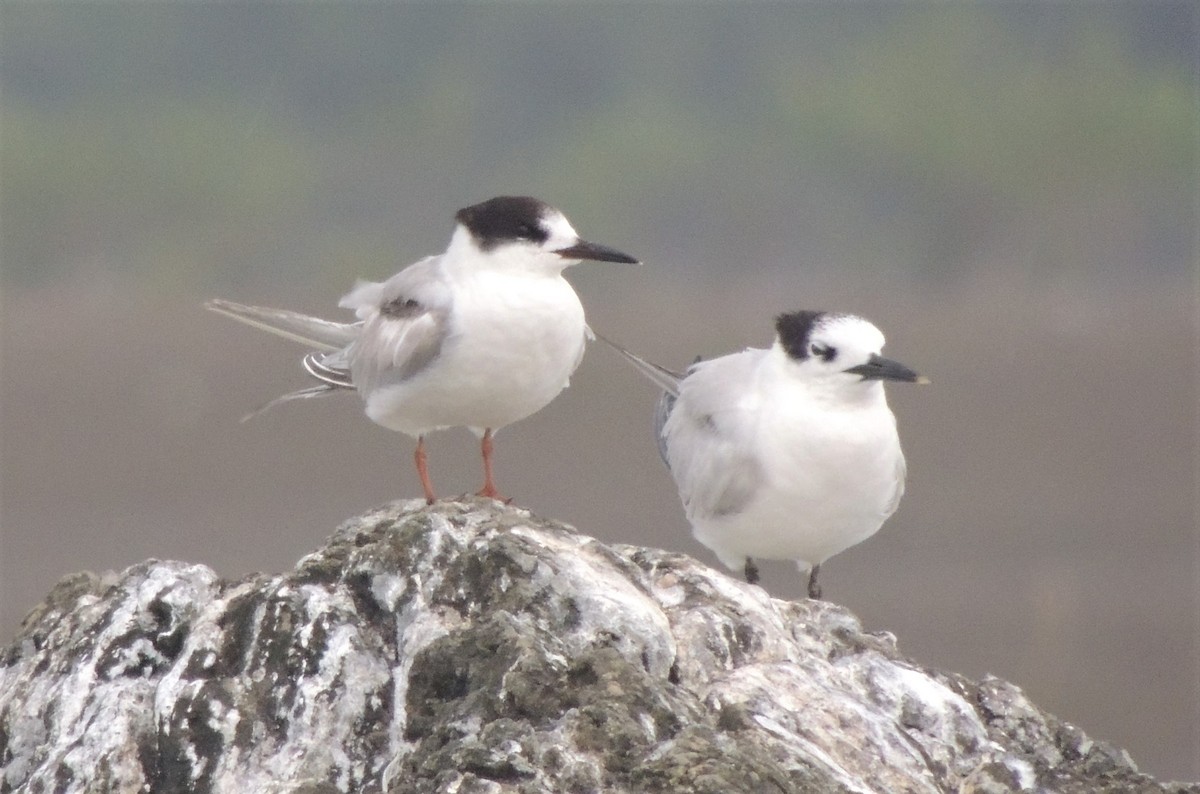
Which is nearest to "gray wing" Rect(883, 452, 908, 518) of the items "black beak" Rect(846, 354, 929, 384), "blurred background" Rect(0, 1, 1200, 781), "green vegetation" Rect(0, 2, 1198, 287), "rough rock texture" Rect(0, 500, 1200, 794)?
"black beak" Rect(846, 354, 929, 384)

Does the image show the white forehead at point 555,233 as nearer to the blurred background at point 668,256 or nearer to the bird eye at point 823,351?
the bird eye at point 823,351

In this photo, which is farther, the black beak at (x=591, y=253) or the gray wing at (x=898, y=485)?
the gray wing at (x=898, y=485)

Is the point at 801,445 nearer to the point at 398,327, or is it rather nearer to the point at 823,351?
the point at 823,351

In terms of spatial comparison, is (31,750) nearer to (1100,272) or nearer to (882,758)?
(882,758)

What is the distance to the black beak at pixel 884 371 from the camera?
6.50 meters

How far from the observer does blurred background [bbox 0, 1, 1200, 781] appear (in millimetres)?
16438

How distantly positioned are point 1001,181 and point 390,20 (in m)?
15.3

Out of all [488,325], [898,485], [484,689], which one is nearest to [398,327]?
[488,325]

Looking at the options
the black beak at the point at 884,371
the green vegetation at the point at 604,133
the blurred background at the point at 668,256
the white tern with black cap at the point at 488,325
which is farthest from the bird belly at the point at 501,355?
the green vegetation at the point at 604,133

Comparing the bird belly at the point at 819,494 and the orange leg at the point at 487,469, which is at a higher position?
the orange leg at the point at 487,469

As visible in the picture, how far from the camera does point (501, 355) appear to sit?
6.25 metres

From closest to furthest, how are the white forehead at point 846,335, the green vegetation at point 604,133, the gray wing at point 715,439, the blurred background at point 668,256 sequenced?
the white forehead at point 846,335, the gray wing at point 715,439, the blurred background at point 668,256, the green vegetation at point 604,133

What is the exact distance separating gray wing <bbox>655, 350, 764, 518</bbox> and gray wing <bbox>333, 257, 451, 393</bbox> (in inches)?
37.6

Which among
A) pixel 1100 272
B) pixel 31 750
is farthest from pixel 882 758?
pixel 1100 272
